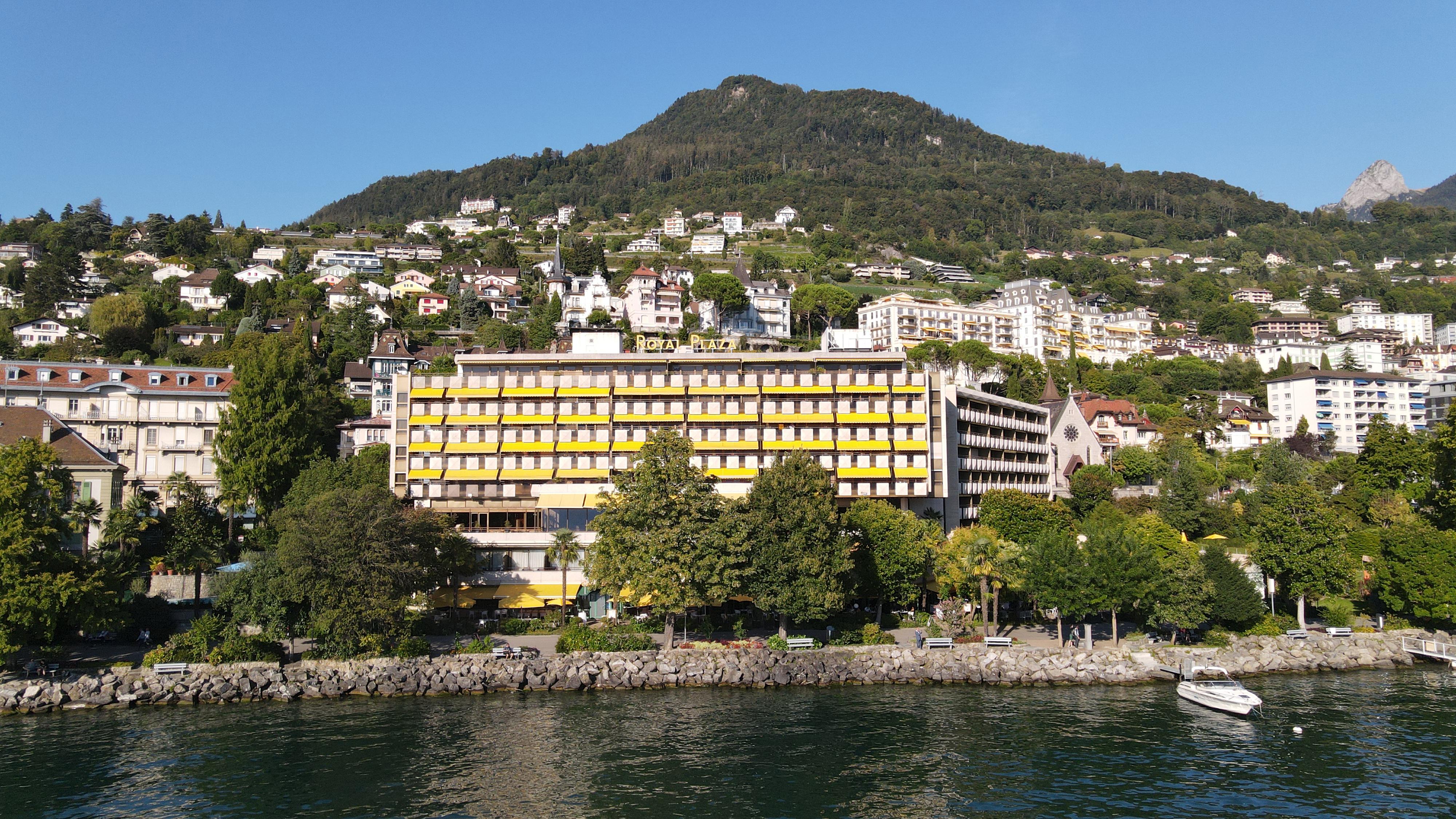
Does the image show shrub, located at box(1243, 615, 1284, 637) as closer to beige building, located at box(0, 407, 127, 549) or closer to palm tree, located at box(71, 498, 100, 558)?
palm tree, located at box(71, 498, 100, 558)

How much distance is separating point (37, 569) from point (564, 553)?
100 ft

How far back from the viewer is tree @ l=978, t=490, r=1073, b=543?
8262cm

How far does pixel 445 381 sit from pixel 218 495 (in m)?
21.8

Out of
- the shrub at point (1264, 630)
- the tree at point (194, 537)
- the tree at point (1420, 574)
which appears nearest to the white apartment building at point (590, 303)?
the tree at point (194, 537)

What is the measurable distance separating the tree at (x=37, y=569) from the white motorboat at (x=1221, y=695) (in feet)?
200

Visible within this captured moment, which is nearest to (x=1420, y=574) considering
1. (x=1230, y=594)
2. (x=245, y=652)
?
(x=1230, y=594)

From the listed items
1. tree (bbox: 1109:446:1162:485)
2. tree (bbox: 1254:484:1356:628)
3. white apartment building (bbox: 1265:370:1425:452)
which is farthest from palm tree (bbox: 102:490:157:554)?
white apartment building (bbox: 1265:370:1425:452)

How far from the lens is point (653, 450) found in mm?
63781

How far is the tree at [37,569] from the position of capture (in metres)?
52.1

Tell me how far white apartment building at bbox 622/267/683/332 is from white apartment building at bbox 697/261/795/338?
16.5 feet

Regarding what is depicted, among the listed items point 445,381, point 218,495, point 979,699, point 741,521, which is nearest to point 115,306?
point 218,495

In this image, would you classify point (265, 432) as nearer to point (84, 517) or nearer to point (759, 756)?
point (84, 517)

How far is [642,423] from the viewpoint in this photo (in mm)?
83688

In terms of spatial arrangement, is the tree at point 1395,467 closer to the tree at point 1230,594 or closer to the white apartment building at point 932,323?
the tree at point 1230,594
